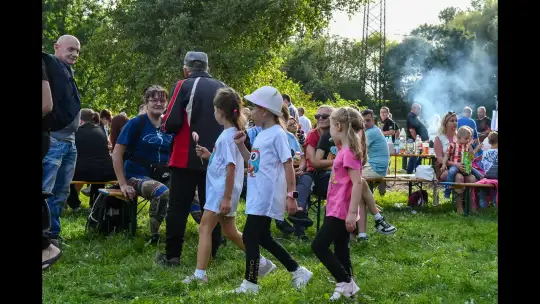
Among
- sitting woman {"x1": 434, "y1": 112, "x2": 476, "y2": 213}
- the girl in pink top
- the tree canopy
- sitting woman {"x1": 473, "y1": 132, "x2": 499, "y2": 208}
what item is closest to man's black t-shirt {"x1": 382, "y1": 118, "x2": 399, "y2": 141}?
sitting woman {"x1": 434, "y1": 112, "x2": 476, "y2": 213}

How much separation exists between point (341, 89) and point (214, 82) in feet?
217

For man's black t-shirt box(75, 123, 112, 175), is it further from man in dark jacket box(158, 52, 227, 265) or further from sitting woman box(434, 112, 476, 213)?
sitting woman box(434, 112, 476, 213)

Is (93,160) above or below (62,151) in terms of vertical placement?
below

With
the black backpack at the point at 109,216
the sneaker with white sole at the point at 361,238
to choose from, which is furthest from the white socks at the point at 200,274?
the sneaker with white sole at the point at 361,238

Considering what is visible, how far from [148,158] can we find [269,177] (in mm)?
3113

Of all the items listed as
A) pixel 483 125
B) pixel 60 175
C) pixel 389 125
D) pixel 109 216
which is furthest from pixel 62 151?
pixel 483 125

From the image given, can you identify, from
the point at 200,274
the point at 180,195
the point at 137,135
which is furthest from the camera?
the point at 137,135

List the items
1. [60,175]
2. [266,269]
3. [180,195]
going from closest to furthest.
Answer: [266,269]
[180,195]
[60,175]

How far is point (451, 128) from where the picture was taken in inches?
500

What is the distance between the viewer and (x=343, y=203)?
5.56 metres

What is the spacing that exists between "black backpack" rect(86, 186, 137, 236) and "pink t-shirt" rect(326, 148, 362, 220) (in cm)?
365

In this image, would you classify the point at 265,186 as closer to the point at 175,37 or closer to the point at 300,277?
the point at 300,277
